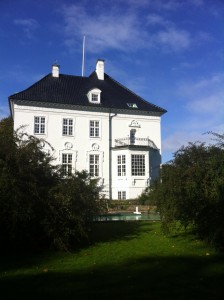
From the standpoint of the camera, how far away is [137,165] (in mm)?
35719

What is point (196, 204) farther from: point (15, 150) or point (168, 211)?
point (15, 150)

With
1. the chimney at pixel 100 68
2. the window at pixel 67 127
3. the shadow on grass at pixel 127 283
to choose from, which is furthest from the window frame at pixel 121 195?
the shadow on grass at pixel 127 283

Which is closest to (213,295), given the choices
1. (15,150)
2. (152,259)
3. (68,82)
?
(152,259)

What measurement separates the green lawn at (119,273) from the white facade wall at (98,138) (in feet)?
82.2

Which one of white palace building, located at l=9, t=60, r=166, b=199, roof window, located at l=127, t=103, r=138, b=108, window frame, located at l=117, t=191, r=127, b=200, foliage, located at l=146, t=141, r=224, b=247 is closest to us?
foliage, located at l=146, t=141, r=224, b=247

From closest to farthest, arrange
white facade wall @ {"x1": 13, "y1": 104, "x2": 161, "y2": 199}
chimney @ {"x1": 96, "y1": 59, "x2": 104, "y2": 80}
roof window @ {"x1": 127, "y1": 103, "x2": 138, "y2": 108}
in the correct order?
white facade wall @ {"x1": 13, "y1": 104, "x2": 161, "y2": 199} → roof window @ {"x1": 127, "y1": 103, "x2": 138, "y2": 108} → chimney @ {"x1": 96, "y1": 59, "x2": 104, "y2": 80}

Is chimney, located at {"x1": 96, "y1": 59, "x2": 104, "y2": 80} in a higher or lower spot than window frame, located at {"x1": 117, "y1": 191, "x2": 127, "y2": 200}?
higher

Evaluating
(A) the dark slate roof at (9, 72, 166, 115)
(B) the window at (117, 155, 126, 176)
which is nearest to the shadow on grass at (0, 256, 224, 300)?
(B) the window at (117, 155, 126, 176)

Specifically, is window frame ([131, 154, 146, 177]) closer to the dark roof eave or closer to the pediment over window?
the pediment over window

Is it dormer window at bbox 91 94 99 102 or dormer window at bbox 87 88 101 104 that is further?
dormer window at bbox 91 94 99 102

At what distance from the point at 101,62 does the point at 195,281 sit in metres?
37.1

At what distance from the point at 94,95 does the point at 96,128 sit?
11.8ft

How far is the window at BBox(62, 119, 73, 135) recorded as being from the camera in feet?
118

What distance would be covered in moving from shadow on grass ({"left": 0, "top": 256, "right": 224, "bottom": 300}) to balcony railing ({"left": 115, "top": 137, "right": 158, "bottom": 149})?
2977 centimetres
